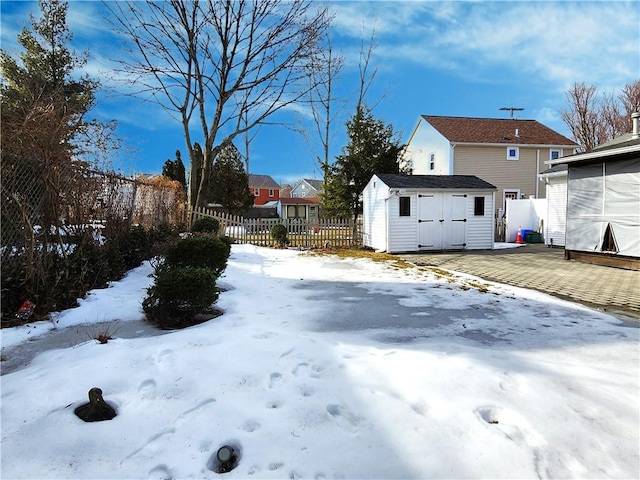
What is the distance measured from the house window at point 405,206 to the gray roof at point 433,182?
1.50 feet

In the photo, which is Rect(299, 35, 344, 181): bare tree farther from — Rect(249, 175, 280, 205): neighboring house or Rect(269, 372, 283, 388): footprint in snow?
Rect(249, 175, 280, 205): neighboring house

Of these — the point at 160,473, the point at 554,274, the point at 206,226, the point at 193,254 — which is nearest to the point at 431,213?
the point at 554,274

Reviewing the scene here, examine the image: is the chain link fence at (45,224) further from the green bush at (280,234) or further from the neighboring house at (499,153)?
the neighboring house at (499,153)

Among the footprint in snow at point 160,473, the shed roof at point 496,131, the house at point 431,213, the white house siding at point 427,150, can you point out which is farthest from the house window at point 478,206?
the footprint in snow at point 160,473

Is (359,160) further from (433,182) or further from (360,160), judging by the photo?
(433,182)

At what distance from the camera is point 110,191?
6738mm

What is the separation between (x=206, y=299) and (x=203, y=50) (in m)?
14.1

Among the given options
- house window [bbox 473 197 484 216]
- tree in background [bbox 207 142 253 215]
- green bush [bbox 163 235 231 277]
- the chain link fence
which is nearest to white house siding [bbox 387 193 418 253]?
house window [bbox 473 197 484 216]

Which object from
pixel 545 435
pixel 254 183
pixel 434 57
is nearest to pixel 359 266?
pixel 545 435

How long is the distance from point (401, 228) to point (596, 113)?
27.8m

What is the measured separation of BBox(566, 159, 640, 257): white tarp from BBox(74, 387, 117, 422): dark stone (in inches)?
424

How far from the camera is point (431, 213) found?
1268 cm

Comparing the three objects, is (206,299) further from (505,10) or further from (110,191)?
(505,10)

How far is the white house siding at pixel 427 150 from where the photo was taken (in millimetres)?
21250
